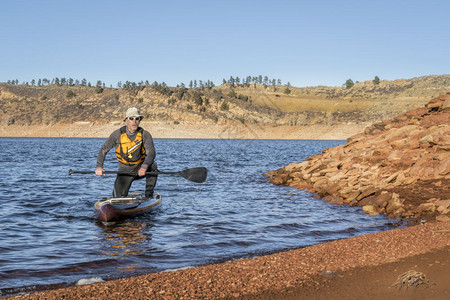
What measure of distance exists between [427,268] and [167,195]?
1387cm

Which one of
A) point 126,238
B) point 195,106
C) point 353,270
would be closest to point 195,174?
point 126,238

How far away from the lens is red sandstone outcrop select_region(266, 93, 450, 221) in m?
15.0

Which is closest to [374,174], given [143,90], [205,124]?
[205,124]

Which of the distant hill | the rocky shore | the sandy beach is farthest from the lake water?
the distant hill

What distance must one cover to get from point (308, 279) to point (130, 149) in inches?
282

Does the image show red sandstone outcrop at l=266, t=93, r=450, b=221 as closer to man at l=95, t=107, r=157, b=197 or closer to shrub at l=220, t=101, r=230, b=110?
man at l=95, t=107, r=157, b=197

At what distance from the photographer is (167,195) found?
20.2 metres

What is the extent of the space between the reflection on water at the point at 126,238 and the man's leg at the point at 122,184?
930 millimetres

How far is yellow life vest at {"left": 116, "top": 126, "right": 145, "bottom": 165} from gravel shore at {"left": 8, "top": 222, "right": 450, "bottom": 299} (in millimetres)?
5613

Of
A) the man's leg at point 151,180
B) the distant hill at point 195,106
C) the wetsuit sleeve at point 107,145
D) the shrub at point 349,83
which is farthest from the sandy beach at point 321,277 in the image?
the shrub at point 349,83

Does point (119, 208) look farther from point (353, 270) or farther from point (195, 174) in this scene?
point (353, 270)

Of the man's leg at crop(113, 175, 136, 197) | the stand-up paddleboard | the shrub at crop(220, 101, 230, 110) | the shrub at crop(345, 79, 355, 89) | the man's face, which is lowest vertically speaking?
the stand-up paddleboard

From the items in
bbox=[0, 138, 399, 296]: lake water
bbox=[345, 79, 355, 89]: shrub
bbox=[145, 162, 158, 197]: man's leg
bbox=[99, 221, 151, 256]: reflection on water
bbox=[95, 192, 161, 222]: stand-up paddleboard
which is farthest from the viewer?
bbox=[345, 79, 355, 89]: shrub

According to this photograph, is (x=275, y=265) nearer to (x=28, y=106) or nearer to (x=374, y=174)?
(x=374, y=174)
